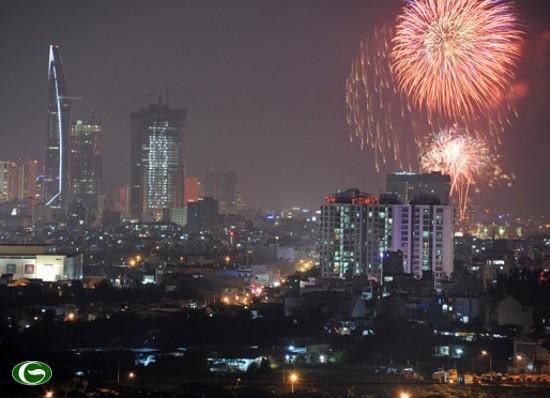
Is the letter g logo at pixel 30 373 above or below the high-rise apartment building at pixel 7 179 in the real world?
below

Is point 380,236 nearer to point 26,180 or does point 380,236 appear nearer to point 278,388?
point 278,388

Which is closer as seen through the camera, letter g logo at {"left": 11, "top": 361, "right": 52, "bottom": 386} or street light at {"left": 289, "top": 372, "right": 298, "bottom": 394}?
letter g logo at {"left": 11, "top": 361, "right": 52, "bottom": 386}

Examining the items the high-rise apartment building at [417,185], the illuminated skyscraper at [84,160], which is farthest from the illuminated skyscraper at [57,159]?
the high-rise apartment building at [417,185]

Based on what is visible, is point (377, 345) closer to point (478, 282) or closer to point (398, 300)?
point (398, 300)

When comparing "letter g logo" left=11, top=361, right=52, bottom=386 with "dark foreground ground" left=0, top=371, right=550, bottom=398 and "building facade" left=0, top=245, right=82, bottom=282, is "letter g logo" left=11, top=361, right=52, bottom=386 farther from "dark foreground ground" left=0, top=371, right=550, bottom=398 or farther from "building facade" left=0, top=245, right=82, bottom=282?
"building facade" left=0, top=245, right=82, bottom=282

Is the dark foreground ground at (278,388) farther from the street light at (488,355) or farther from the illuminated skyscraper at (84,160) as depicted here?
the illuminated skyscraper at (84,160)

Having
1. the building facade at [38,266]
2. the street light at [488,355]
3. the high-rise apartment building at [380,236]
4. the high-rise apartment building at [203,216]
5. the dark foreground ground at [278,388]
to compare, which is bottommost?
the dark foreground ground at [278,388]

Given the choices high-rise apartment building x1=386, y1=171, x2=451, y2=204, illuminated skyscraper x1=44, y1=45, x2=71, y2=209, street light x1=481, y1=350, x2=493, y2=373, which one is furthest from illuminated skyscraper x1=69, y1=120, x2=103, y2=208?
street light x1=481, y1=350, x2=493, y2=373
